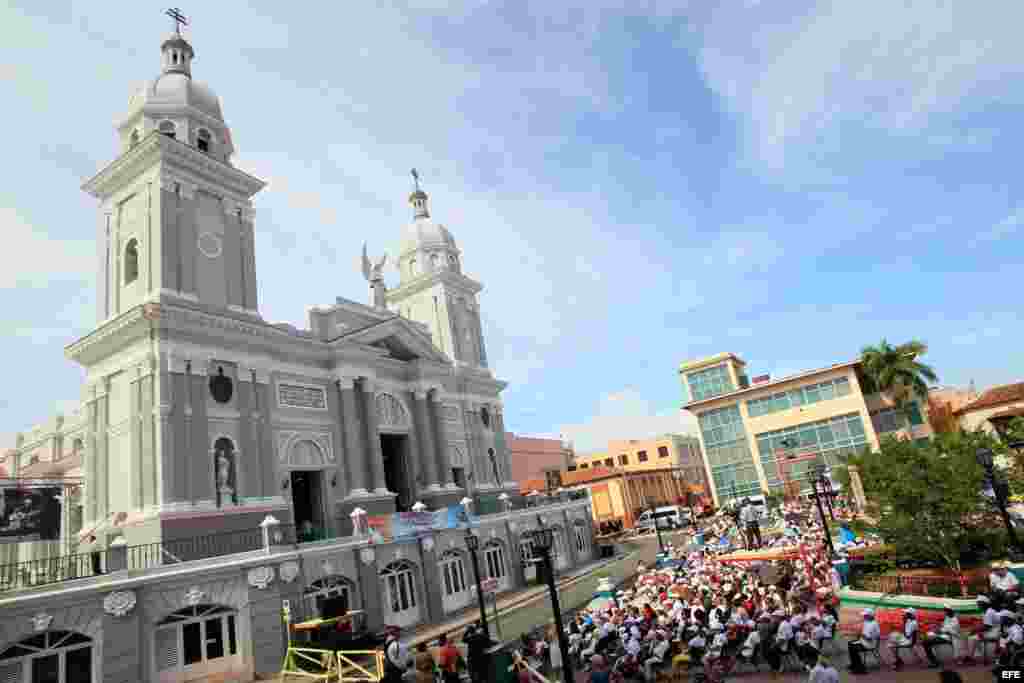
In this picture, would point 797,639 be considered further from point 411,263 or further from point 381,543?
point 411,263

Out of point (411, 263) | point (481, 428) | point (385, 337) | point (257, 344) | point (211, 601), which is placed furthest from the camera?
point (411, 263)

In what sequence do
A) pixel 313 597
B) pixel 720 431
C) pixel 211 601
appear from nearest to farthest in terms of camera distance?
pixel 211 601
pixel 313 597
pixel 720 431

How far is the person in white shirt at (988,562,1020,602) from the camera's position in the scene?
13805mm

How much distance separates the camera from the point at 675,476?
74625 millimetres

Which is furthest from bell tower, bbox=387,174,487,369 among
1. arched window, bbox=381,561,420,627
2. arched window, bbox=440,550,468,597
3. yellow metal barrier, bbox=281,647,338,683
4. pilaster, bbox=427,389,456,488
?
yellow metal barrier, bbox=281,647,338,683

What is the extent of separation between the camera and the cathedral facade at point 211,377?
22547 millimetres

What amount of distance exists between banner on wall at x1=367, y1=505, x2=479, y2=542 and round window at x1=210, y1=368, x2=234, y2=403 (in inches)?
287

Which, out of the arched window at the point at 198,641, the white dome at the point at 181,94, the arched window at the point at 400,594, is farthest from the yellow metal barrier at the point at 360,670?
the white dome at the point at 181,94

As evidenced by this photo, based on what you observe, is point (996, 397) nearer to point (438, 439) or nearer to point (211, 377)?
point (438, 439)

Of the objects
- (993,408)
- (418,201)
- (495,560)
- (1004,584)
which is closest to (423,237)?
(418,201)

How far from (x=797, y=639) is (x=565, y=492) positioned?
28742 mm

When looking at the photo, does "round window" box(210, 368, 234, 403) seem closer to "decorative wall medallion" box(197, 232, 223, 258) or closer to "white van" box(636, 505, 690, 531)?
"decorative wall medallion" box(197, 232, 223, 258)

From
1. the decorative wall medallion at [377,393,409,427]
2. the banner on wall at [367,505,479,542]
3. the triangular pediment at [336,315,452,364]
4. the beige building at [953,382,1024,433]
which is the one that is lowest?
the banner on wall at [367,505,479,542]

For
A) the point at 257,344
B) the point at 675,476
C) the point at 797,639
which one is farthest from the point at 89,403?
the point at 675,476
